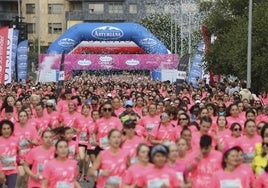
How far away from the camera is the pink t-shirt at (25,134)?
13.6m

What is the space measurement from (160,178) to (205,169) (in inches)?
57.2

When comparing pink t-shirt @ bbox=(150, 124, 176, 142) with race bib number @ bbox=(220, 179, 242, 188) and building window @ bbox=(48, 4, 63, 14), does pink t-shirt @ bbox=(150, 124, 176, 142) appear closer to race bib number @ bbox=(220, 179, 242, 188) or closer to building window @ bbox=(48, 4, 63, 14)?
race bib number @ bbox=(220, 179, 242, 188)

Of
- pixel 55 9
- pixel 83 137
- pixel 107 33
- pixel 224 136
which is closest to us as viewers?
pixel 224 136

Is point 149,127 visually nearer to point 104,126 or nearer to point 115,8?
point 104,126

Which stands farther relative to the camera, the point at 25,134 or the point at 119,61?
the point at 119,61

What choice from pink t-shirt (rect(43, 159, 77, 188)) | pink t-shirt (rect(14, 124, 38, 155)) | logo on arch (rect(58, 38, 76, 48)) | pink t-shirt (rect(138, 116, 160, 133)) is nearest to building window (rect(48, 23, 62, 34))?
logo on arch (rect(58, 38, 76, 48))

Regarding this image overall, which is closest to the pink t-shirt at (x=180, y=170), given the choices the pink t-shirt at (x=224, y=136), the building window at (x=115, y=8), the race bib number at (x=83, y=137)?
the pink t-shirt at (x=224, y=136)

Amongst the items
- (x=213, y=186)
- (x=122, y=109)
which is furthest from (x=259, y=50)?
(x=213, y=186)

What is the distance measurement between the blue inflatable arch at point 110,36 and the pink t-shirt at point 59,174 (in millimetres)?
38643

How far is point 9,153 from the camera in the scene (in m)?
12.7

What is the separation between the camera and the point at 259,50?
102 ft

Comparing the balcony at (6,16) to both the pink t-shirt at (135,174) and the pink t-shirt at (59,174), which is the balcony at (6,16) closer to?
the pink t-shirt at (59,174)

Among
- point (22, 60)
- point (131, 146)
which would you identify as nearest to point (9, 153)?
point (131, 146)

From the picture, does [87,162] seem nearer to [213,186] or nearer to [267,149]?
[267,149]
